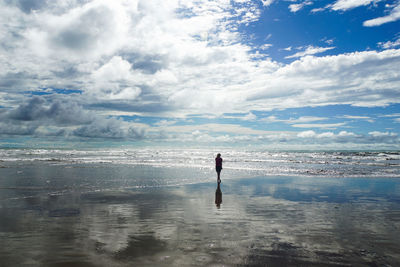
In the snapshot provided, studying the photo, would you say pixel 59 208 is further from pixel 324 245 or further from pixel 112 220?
pixel 324 245

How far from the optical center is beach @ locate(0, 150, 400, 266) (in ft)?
20.0

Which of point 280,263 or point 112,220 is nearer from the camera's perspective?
point 280,263

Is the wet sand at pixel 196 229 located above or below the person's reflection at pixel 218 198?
Result: above

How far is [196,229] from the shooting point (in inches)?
326

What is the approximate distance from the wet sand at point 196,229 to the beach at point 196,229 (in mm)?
24

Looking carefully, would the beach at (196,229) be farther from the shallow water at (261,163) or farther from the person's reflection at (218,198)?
the shallow water at (261,163)

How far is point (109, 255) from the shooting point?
6.19 meters

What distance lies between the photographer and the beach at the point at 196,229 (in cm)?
609

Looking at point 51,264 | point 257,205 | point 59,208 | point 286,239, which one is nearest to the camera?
point 51,264

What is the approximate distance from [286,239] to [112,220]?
5.74m

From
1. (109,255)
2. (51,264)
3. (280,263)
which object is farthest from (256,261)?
(51,264)

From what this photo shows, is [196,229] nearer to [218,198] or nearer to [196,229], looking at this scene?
[196,229]

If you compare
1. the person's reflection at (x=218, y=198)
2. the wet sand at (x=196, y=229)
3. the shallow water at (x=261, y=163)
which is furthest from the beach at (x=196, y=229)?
the shallow water at (x=261, y=163)

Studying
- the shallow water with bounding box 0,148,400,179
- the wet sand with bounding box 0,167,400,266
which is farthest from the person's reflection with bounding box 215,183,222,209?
the shallow water with bounding box 0,148,400,179
